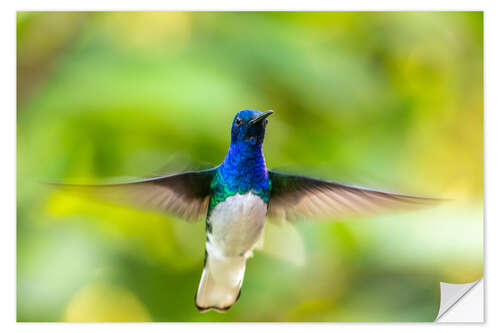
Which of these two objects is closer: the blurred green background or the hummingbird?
the hummingbird

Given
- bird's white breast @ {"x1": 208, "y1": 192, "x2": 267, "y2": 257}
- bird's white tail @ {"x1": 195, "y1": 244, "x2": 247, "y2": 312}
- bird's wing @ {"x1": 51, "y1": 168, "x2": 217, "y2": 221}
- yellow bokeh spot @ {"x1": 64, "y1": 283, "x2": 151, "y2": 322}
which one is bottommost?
yellow bokeh spot @ {"x1": 64, "y1": 283, "x2": 151, "y2": 322}

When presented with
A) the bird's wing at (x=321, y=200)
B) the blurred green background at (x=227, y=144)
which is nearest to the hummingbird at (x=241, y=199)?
the bird's wing at (x=321, y=200)

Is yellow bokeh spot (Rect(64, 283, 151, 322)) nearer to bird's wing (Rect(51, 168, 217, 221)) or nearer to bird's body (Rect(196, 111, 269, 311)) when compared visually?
bird's body (Rect(196, 111, 269, 311))

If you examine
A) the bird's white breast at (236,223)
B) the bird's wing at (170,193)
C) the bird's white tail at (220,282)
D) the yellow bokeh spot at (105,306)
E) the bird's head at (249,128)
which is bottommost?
the yellow bokeh spot at (105,306)

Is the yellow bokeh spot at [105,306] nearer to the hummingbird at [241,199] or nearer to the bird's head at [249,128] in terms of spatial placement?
the hummingbird at [241,199]

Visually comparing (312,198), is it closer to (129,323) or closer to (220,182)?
(220,182)

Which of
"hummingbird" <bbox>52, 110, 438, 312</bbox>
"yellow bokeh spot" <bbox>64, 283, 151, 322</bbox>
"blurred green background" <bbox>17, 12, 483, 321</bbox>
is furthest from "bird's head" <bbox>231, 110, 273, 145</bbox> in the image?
"yellow bokeh spot" <bbox>64, 283, 151, 322</bbox>

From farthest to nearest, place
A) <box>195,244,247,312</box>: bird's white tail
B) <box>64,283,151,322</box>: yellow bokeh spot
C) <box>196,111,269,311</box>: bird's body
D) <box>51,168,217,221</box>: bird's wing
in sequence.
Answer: <box>64,283,151,322</box>: yellow bokeh spot, <box>195,244,247,312</box>: bird's white tail, <box>196,111,269,311</box>: bird's body, <box>51,168,217,221</box>: bird's wing
